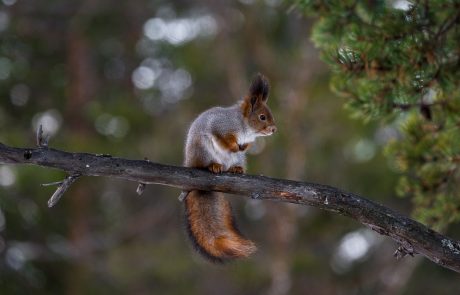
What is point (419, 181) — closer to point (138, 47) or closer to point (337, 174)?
point (337, 174)

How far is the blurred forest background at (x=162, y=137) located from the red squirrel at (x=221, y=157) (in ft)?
10.2

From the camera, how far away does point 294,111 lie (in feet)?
21.9

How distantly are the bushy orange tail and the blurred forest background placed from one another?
11.5 feet

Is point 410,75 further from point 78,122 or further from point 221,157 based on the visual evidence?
point 78,122

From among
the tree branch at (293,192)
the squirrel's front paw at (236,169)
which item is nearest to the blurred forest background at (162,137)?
the squirrel's front paw at (236,169)

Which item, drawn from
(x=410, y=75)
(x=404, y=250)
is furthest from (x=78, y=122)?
(x=404, y=250)

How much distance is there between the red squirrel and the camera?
10.1 feet

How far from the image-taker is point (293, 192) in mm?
2701

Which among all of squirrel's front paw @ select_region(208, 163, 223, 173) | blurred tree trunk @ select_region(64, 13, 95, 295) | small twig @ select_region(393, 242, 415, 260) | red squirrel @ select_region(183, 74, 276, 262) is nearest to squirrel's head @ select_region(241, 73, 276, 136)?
red squirrel @ select_region(183, 74, 276, 262)

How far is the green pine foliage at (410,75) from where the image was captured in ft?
10.1

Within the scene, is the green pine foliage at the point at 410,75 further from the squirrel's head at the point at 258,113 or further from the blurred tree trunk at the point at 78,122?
the blurred tree trunk at the point at 78,122

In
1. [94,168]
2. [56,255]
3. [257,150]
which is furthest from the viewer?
[56,255]

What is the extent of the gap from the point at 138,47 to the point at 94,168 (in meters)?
6.71

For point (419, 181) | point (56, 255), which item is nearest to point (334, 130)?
point (56, 255)
